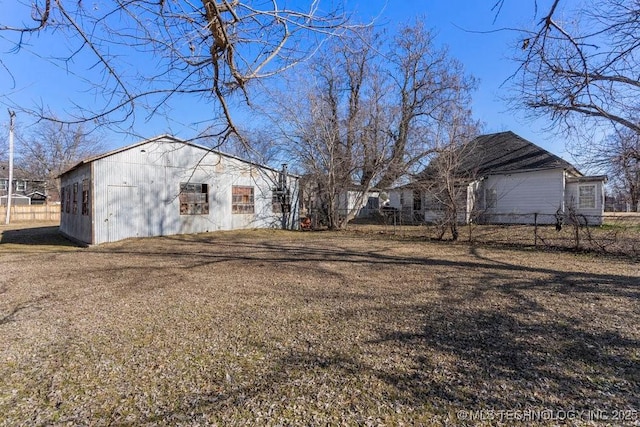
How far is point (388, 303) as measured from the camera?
470 cm

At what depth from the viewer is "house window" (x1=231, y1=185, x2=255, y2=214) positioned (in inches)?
667

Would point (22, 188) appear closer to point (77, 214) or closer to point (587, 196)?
point (77, 214)

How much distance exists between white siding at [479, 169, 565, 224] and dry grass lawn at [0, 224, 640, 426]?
36.0ft

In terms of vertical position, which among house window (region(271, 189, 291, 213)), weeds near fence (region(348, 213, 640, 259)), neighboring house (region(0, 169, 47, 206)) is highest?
neighboring house (region(0, 169, 47, 206))

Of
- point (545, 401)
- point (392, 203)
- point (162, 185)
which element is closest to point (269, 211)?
point (162, 185)

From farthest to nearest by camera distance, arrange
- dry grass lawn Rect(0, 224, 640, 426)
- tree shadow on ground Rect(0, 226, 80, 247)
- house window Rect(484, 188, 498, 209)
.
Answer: house window Rect(484, 188, 498, 209) → tree shadow on ground Rect(0, 226, 80, 247) → dry grass lawn Rect(0, 224, 640, 426)

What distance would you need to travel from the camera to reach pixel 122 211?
13031 mm

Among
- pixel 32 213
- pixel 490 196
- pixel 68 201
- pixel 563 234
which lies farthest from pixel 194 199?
pixel 32 213

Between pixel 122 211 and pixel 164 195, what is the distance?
1.86 m

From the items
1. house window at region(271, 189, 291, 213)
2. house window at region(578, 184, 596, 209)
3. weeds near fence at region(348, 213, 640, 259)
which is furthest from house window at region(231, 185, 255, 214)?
house window at region(578, 184, 596, 209)

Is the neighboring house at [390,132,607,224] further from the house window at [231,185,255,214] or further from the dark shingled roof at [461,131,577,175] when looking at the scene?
the house window at [231,185,255,214]

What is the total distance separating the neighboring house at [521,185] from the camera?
621 inches

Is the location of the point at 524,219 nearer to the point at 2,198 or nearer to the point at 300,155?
the point at 300,155

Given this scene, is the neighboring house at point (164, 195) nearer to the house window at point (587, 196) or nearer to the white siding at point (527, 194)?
the white siding at point (527, 194)
